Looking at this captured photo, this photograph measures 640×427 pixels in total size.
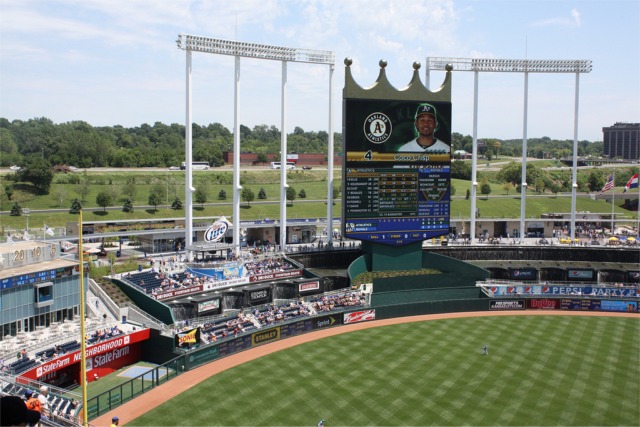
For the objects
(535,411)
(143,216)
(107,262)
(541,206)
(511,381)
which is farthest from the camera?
(541,206)

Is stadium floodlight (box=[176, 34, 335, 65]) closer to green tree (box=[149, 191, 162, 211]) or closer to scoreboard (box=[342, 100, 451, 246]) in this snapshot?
scoreboard (box=[342, 100, 451, 246])

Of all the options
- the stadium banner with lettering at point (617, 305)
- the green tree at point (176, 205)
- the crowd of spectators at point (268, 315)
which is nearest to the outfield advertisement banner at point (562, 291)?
the stadium banner with lettering at point (617, 305)

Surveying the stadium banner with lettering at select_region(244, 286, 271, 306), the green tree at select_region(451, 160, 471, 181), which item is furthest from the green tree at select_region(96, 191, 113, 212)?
the green tree at select_region(451, 160, 471, 181)

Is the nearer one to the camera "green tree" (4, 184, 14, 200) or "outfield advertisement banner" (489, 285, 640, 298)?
"outfield advertisement banner" (489, 285, 640, 298)

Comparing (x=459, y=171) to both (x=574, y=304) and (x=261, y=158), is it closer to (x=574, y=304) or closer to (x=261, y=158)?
(x=261, y=158)

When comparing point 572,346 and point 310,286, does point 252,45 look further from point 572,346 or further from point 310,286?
point 572,346

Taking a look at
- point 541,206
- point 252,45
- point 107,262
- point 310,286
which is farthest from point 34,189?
point 541,206

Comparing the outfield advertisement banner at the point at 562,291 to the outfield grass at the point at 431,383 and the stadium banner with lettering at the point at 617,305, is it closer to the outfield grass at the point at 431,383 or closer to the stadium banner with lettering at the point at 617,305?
the stadium banner with lettering at the point at 617,305

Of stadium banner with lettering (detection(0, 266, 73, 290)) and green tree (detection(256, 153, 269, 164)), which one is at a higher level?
green tree (detection(256, 153, 269, 164))
